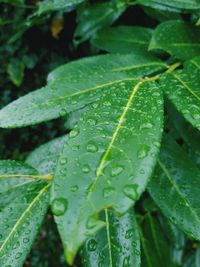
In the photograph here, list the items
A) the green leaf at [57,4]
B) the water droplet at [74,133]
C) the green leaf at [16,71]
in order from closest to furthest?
the water droplet at [74,133] → the green leaf at [57,4] → the green leaf at [16,71]

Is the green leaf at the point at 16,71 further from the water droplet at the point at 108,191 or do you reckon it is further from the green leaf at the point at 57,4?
the water droplet at the point at 108,191

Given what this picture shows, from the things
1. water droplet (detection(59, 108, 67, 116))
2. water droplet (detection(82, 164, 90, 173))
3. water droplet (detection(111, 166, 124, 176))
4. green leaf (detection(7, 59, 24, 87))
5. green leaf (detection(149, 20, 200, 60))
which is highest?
water droplet (detection(111, 166, 124, 176))

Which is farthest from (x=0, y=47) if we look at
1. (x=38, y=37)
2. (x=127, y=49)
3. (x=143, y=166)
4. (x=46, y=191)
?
(x=143, y=166)

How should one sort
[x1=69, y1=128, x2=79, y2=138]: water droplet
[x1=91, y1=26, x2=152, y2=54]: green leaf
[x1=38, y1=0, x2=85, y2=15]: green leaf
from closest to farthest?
[x1=69, y1=128, x2=79, y2=138]: water droplet, [x1=38, y1=0, x2=85, y2=15]: green leaf, [x1=91, y1=26, x2=152, y2=54]: green leaf

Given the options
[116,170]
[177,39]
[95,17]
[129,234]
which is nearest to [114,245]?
[129,234]

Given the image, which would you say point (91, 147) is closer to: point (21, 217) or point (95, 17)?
point (21, 217)

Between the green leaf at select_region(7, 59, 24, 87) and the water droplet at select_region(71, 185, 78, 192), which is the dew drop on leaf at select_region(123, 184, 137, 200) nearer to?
the water droplet at select_region(71, 185, 78, 192)

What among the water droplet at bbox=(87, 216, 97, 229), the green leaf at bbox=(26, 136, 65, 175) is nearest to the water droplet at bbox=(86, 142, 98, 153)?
the water droplet at bbox=(87, 216, 97, 229)

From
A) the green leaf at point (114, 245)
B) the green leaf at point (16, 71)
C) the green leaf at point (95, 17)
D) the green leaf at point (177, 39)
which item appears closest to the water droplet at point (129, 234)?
the green leaf at point (114, 245)
